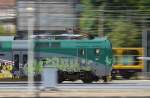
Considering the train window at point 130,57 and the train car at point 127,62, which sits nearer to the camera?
the train car at point 127,62

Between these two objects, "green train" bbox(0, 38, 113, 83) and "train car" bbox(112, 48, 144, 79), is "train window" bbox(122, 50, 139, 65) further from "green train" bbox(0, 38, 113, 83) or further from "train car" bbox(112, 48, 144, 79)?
"green train" bbox(0, 38, 113, 83)

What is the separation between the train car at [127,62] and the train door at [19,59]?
639cm

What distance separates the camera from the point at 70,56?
1305 inches

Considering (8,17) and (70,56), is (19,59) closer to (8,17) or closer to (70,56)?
(70,56)

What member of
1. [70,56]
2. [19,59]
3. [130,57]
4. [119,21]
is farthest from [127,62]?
[19,59]

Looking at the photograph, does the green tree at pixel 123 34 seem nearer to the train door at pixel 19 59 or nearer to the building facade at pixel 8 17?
the train door at pixel 19 59

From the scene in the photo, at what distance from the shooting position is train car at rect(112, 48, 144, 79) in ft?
121

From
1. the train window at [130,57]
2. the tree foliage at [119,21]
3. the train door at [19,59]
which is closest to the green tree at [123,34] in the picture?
the tree foliage at [119,21]

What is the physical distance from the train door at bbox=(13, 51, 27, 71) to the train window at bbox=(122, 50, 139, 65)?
24.5 feet

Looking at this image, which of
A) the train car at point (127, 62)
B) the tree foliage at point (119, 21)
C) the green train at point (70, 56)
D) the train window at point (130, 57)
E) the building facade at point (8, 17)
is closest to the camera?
the green train at point (70, 56)

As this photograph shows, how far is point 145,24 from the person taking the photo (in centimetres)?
3388

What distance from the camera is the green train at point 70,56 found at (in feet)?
106

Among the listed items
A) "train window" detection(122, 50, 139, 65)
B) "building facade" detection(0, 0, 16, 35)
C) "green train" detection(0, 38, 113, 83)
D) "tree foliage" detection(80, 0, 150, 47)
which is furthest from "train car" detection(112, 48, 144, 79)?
"building facade" detection(0, 0, 16, 35)

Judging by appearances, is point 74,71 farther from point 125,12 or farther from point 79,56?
point 125,12
